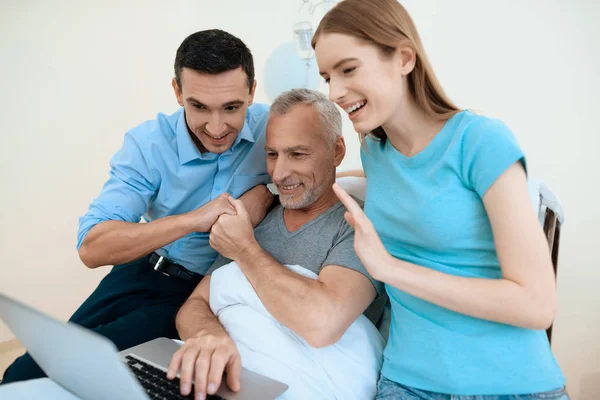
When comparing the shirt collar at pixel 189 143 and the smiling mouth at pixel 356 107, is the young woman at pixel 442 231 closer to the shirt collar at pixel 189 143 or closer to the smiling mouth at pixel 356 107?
the smiling mouth at pixel 356 107

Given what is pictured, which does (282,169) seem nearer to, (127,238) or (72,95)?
(127,238)

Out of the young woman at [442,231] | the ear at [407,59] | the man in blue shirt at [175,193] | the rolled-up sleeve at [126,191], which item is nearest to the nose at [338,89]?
the young woman at [442,231]

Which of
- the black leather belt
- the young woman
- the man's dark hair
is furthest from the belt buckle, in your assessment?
the young woman

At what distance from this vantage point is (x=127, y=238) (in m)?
1.59

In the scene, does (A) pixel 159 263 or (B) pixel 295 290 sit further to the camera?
(A) pixel 159 263

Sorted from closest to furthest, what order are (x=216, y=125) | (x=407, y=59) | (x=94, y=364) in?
(x=94, y=364)
(x=407, y=59)
(x=216, y=125)

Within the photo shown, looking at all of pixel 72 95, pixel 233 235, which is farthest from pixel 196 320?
pixel 72 95

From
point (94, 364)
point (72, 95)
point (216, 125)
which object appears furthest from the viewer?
point (72, 95)

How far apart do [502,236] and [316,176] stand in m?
0.67

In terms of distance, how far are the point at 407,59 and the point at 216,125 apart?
73 cm

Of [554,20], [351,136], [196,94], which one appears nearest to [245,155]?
[196,94]

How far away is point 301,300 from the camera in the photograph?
1209mm

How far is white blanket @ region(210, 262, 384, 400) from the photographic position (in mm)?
1193

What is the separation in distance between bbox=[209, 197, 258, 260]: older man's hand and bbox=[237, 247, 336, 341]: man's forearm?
0.06 m
